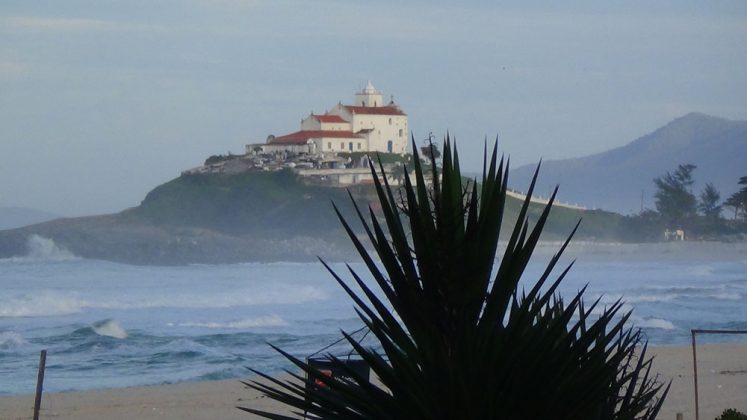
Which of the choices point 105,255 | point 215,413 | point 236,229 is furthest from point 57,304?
point 236,229

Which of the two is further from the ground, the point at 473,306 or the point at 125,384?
the point at 473,306

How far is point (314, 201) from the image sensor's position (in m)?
91.6

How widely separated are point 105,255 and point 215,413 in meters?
67.1

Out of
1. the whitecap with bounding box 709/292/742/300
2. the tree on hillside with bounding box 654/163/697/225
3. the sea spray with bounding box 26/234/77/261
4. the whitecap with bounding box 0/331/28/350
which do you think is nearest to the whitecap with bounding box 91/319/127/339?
the whitecap with bounding box 0/331/28/350

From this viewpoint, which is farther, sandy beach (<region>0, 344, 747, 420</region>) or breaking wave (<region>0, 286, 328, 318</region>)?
breaking wave (<region>0, 286, 328, 318</region>)

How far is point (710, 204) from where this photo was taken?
92562 mm

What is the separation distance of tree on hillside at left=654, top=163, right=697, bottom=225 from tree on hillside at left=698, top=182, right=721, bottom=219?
25.6 inches

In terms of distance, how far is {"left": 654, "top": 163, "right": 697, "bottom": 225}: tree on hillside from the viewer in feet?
307

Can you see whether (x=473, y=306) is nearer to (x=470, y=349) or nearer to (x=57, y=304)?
(x=470, y=349)

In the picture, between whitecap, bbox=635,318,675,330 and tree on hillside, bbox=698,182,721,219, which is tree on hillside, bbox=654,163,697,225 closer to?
tree on hillside, bbox=698,182,721,219

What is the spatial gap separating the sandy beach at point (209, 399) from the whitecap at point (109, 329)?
31.2 feet

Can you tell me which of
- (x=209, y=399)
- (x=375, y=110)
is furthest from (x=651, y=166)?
(x=209, y=399)

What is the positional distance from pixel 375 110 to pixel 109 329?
83721 mm

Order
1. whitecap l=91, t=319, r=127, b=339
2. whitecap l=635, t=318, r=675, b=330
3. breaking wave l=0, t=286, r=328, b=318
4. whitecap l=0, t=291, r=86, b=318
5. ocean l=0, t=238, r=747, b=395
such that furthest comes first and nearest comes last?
1. breaking wave l=0, t=286, r=328, b=318
2. whitecap l=0, t=291, r=86, b=318
3. whitecap l=635, t=318, r=675, b=330
4. whitecap l=91, t=319, r=127, b=339
5. ocean l=0, t=238, r=747, b=395
